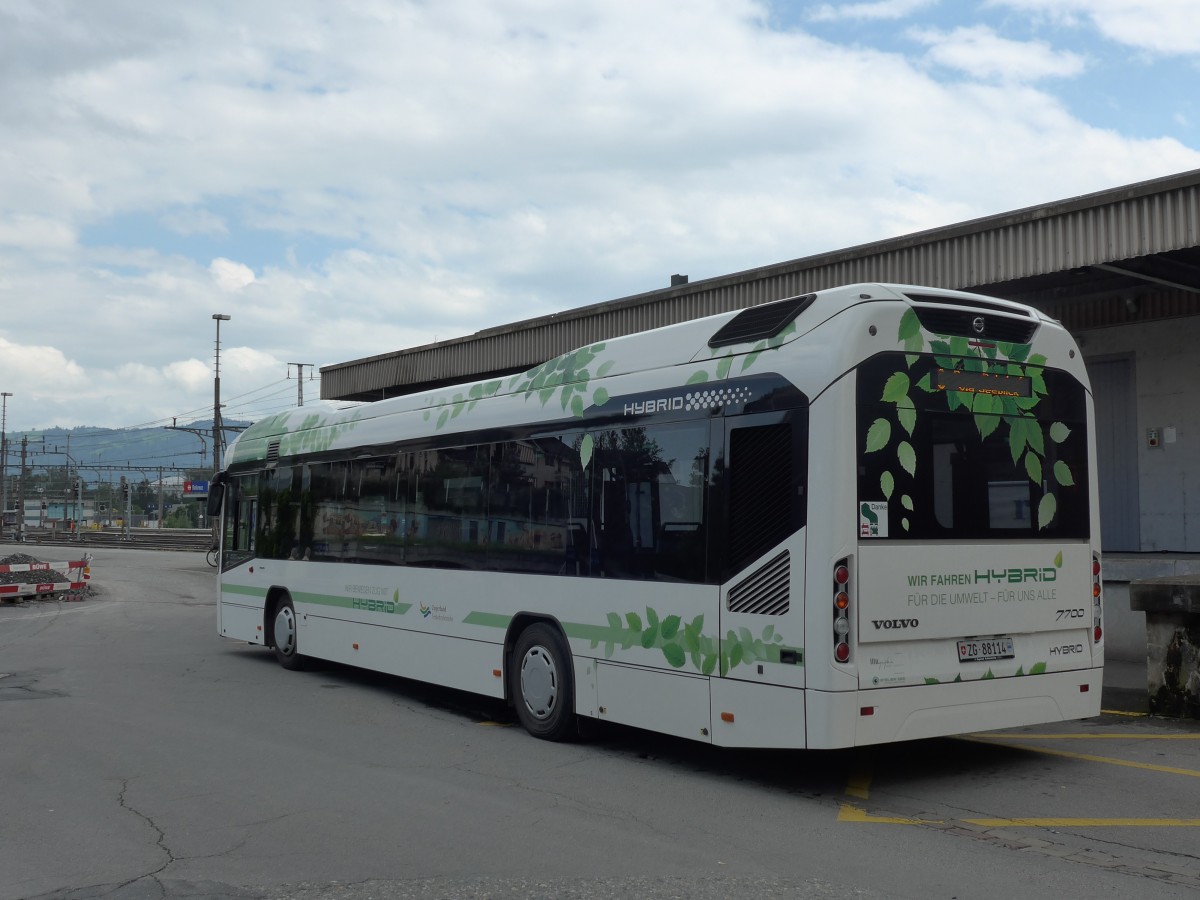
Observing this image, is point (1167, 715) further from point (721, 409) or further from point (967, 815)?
point (721, 409)

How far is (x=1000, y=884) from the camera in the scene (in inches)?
212

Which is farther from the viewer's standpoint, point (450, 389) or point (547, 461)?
point (450, 389)

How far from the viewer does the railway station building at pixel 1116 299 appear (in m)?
12.8

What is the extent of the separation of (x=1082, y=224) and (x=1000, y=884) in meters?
9.53

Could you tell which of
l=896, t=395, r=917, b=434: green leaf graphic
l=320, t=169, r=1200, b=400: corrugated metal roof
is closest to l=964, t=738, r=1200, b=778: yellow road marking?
l=896, t=395, r=917, b=434: green leaf graphic

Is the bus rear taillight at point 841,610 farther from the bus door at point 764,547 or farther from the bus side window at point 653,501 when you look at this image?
the bus side window at point 653,501

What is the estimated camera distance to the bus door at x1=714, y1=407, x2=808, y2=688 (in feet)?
23.0

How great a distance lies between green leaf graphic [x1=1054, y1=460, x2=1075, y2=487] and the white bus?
0.02 m

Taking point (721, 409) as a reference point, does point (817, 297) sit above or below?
above

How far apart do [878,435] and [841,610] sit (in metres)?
1.07

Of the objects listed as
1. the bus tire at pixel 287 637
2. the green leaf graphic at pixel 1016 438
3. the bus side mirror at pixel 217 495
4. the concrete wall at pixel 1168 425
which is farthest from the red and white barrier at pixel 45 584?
the green leaf graphic at pixel 1016 438

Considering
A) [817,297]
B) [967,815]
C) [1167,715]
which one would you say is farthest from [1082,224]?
[967,815]

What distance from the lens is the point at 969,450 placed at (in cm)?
746

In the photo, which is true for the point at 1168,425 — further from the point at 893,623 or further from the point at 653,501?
the point at 893,623
